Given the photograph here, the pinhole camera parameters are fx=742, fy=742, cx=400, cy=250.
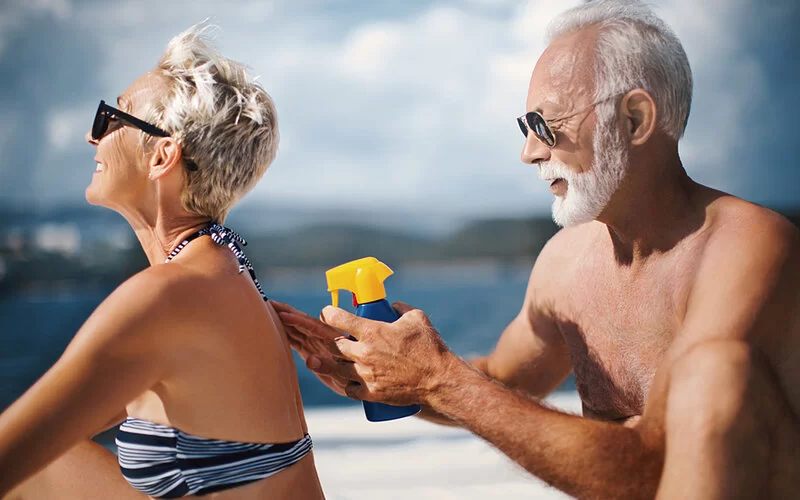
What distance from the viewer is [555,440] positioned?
3.95ft

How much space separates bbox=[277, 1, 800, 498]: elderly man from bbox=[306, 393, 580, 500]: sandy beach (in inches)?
24.9

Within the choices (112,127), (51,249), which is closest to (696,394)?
(112,127)

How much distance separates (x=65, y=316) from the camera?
17.8 metres

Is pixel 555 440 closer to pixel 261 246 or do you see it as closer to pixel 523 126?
pixel 523 126

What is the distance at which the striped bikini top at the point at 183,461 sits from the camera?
1.21m

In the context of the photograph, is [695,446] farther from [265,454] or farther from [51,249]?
[51,249]

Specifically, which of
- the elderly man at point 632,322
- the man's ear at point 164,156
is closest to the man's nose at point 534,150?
the elderly man at point 632,322

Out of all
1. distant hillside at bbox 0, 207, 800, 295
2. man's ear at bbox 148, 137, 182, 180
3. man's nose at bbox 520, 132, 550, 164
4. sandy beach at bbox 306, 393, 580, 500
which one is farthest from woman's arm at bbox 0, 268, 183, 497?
distant hillside at bbox 0, 207, 800, 295

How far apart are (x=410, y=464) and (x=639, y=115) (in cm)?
179

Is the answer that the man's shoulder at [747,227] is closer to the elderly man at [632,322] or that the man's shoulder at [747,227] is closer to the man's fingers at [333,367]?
the elderly man at [632,322]

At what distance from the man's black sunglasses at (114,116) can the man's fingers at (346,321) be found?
437 mm

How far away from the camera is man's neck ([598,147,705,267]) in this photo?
1.41 metres

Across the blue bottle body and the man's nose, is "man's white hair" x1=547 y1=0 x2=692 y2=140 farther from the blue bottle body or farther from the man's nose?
the blue bottle body

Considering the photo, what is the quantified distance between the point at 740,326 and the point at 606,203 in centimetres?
35
